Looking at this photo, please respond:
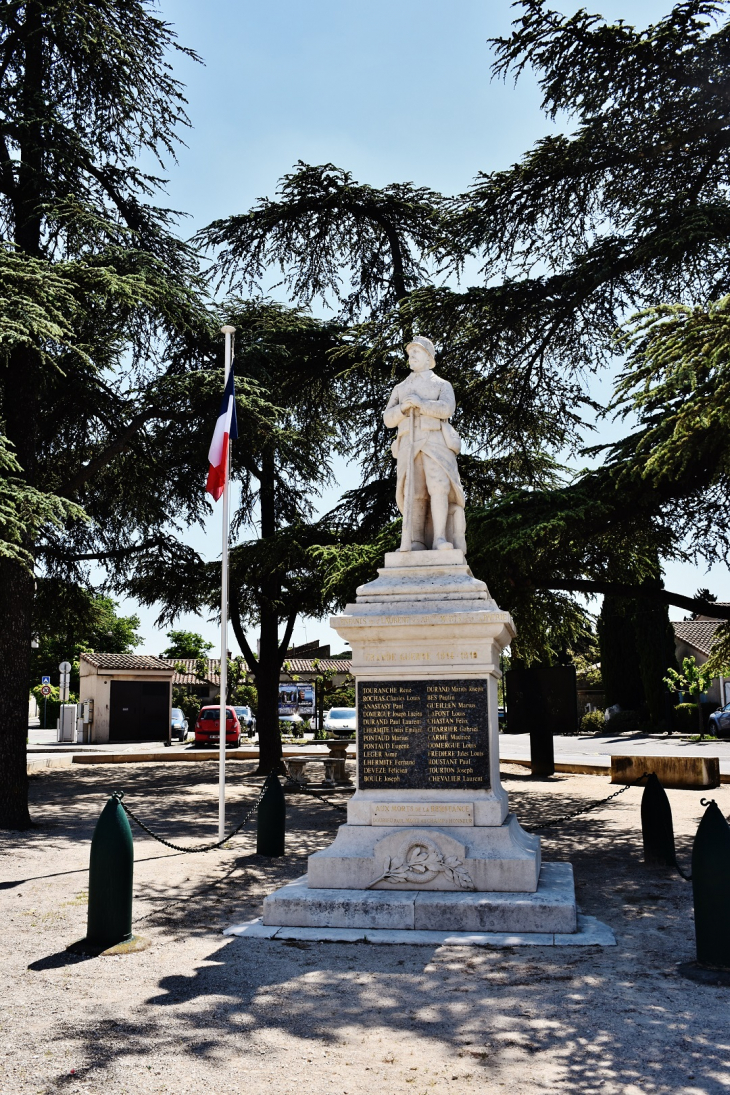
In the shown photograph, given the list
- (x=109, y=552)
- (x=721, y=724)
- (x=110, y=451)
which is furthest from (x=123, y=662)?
(x=110, y=451)

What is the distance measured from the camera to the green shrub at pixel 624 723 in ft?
157

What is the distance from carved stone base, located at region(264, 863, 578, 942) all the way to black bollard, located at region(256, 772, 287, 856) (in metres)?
3.23

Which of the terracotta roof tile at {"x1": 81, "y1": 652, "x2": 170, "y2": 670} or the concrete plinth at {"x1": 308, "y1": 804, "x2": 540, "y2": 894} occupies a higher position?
the terracotta roof tile at {"x1": 81, "y1": 652, "x2": 170, "y2": 670}

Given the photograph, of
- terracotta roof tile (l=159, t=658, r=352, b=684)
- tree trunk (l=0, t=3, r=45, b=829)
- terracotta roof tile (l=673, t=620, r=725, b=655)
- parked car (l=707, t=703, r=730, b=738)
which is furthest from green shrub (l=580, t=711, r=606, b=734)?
tree trunk (l=0, t=3, r=45, b=829)

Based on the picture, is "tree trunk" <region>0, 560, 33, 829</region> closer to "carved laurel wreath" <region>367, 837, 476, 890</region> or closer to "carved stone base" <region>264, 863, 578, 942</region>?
"carved stone base" <region>264, 863, 578, 942</region>

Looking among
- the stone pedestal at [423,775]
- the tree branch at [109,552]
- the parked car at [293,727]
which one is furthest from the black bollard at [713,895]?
the parked car at [293,727]

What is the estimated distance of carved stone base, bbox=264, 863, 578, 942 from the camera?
6852mm

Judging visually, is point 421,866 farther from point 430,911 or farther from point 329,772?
point 329,772

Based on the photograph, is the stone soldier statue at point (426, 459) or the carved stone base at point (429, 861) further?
the stone soldier statue at point (426, 459)

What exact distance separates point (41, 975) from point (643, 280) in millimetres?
11596

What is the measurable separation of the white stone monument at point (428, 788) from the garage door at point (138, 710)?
3512 centimetres

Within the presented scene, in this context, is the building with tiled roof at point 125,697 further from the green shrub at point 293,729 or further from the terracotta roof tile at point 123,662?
the green shrub at point 293,729

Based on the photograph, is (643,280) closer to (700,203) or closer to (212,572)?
(700,203)

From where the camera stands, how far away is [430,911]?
6973mm
